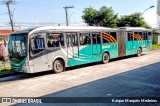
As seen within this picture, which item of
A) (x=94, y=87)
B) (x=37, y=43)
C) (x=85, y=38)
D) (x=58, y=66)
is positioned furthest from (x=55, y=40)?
(x=94, y=87)

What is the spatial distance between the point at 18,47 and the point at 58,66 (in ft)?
8.81

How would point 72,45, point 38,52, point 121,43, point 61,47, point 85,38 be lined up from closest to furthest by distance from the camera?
point 38,52 → point 61,47 → point 72,45 → point 85,38 → point 121,43

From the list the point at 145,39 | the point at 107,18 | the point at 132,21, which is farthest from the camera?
the point at 132,21

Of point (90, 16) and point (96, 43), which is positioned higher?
point (90, 16)

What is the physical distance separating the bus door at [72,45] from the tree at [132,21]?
33150 millimetres

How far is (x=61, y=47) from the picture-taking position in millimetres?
15648

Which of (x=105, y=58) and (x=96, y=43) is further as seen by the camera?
(x=105, y=58)

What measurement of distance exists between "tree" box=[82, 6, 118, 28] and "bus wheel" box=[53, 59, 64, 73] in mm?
31872

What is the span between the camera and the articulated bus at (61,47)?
46.0ft

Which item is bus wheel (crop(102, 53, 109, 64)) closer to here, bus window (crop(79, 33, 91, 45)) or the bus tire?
the bus tire

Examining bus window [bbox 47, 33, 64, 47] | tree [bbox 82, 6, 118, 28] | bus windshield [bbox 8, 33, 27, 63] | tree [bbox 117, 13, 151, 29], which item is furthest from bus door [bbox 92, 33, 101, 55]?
tree [bbox 117, 13, 151, 29]

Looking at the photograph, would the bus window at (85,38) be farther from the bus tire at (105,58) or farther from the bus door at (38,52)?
the bus door at (38,52)

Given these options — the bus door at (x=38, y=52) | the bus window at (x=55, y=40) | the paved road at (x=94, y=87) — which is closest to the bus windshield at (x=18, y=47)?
the bus door at (x=38, y=52)

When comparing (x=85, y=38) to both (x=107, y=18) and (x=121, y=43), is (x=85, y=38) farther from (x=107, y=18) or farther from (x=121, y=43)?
(x=107, y=18)
